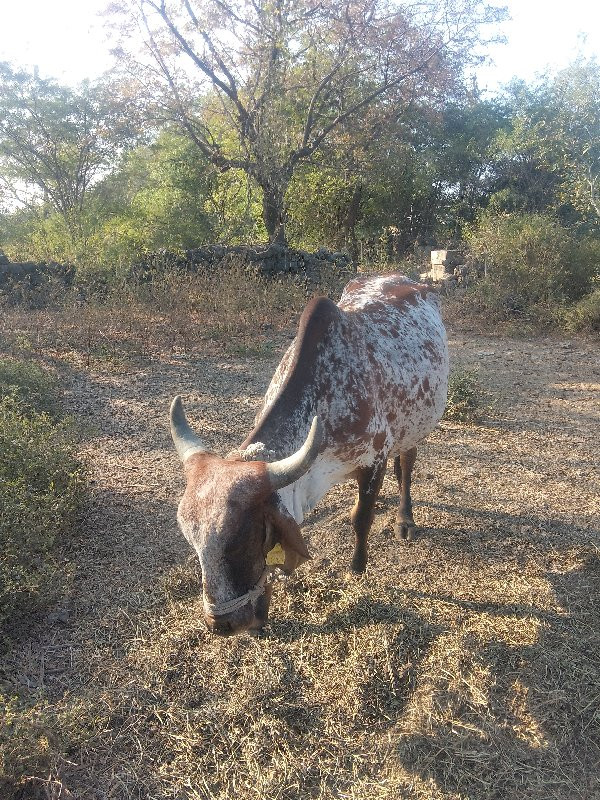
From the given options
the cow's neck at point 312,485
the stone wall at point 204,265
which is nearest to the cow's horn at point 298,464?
the cow's neck at point 312,485

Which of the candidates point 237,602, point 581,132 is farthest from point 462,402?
point 581,132

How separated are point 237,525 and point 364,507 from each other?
54.3 inches

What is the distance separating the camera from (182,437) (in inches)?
105

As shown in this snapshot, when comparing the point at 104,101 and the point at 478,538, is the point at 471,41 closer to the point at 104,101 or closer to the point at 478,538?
the point at 104,101

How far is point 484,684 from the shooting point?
2.74 metres

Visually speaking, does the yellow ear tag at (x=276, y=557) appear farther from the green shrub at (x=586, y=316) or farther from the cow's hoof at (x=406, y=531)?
the green shrub at (x=586, y=316)

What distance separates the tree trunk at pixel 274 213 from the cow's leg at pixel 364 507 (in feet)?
34.6

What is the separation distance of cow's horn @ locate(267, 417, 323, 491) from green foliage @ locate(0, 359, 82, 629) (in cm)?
174

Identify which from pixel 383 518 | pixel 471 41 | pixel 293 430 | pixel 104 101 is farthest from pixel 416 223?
pixel 293 430

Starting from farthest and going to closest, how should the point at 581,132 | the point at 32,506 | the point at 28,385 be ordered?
the point at 581,132 → the point at 28,385 → the point at 32,506

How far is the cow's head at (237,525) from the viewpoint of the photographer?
2.19 metres

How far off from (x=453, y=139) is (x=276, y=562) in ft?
64.0

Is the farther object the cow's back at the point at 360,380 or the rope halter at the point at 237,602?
the cow's back at the point at 360,380

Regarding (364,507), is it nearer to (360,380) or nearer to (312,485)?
(312,485)
